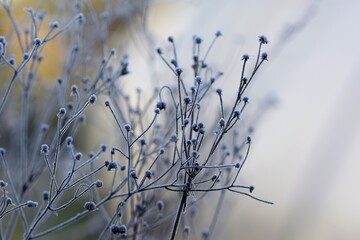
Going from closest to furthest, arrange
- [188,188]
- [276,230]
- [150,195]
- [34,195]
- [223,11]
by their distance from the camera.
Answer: [188,188], [150,195], [34,195], [223,11], [276,230]

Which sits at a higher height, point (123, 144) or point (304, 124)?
point (304, 124)

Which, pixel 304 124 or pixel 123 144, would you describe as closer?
pixel 123 144

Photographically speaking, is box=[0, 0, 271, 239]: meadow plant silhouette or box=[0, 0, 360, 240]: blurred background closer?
box=[0, 0, 271, 239]: meadow plant silhouette

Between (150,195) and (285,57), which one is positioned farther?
(285,57)

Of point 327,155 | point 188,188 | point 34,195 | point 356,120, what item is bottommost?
point 34,195

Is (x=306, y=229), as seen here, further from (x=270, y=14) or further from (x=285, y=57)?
(x=270, y=14)

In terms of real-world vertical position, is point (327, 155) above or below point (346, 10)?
below

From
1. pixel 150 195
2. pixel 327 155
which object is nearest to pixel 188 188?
pixel 150 195

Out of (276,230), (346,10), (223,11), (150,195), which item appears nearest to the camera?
(150,195)
